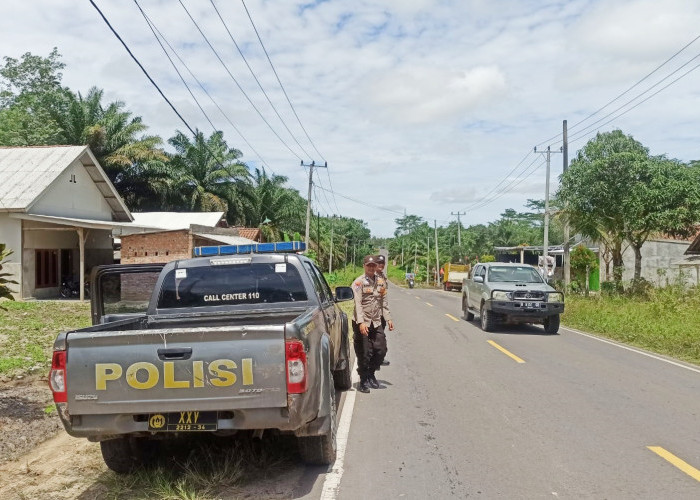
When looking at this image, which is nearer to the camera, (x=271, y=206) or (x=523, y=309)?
(x=523, y=309)

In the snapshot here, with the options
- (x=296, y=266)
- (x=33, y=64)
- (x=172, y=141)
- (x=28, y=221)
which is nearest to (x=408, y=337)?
Answer: (x=296, y=266)

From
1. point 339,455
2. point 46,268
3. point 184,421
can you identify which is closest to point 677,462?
point 339,455

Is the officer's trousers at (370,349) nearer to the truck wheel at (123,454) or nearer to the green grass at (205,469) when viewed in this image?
the green grass at (205,469)

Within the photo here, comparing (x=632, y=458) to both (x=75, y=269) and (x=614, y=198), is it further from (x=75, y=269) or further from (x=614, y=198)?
(x=75, y=269)

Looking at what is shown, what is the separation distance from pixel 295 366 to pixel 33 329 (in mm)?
12510

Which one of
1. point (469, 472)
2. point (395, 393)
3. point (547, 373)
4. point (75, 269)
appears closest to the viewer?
point (469, 472)

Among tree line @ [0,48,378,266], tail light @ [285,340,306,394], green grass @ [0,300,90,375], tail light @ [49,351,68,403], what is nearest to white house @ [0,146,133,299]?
green grass @ [0,300,90,375]

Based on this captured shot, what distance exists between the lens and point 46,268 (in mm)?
25797

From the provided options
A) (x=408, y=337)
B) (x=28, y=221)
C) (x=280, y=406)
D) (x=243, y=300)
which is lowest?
(x=408, y=337)

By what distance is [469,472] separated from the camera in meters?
5.09

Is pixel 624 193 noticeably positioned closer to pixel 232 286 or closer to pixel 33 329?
pixel 33 329

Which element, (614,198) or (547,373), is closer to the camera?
(547,373)

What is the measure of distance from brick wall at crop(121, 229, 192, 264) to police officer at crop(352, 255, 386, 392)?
753 inches

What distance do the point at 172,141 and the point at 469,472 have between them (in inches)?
1831
